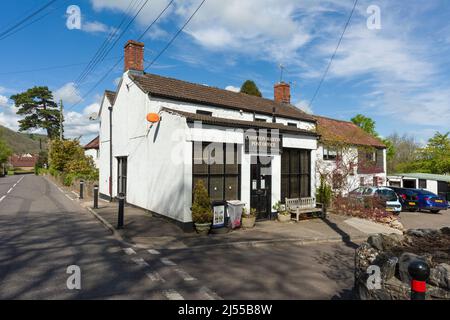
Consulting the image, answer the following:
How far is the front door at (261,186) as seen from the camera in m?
12.1

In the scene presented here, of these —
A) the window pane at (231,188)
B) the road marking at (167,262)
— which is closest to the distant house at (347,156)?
the window pane at (231,188)

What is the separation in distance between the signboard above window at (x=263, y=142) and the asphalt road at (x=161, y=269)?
418 cm

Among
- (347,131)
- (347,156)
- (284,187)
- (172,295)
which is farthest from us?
(347,131)

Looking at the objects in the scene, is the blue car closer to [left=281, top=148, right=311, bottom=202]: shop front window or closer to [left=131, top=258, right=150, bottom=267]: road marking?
[left=281, top=148, right=311, bottom=202]: shop front window

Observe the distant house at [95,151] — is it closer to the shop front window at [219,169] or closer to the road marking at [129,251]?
the shop front window at [219,169]

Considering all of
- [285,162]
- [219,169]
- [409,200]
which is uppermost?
[285,162]

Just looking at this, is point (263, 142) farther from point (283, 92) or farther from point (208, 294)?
point (283, 92)

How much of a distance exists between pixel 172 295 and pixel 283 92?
22503 mm

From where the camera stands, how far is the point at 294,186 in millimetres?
13898

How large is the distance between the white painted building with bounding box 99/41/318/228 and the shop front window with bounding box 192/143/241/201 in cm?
4

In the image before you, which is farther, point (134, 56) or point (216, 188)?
point (134, 56)

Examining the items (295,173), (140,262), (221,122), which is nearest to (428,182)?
(295,173)
